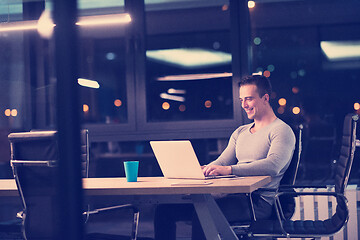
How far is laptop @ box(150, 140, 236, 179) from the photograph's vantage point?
8.12ft

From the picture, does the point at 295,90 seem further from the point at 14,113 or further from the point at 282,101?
the point at 14,113

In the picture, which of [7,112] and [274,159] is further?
[7,112]

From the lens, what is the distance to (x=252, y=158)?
3051 mm

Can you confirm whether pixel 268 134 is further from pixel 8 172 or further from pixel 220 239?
pixel 8 172

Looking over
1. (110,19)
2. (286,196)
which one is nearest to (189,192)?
(286,196)

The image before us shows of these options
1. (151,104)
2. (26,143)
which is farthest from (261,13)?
(26,143)

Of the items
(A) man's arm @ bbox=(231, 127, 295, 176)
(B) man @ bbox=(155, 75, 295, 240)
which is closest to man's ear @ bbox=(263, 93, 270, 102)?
(B) man @ bbox=(155, 75, 295, 240)

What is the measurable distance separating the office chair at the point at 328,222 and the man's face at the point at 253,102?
0.56 m

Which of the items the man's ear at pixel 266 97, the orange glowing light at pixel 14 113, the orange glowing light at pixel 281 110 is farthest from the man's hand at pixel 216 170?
the orange glowing light at pixel 281 110

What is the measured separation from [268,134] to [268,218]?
0.48 meters

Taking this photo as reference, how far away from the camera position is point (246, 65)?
4270 millimetres

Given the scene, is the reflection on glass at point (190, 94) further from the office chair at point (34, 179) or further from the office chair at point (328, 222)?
the office chair at point (34, 179)

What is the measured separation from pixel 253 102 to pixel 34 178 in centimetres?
136

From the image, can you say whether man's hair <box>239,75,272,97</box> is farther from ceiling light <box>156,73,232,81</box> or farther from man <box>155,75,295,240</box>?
ceiling light <box>156,73,232,81</box>
